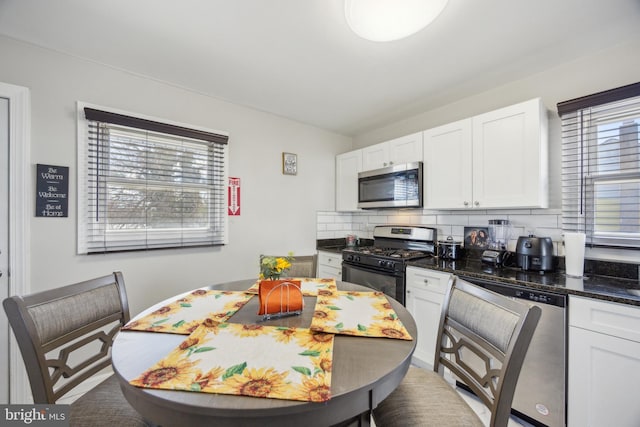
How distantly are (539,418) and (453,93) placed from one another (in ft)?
8.11

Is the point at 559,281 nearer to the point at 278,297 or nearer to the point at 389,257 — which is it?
the point at 389,257

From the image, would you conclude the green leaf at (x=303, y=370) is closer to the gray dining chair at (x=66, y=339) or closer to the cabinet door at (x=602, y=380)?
the gray dining chair at (x=66, y=339)

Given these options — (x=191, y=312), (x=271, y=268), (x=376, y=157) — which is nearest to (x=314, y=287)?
(x=271, y=268)

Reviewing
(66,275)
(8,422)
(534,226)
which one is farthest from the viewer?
(534,226)

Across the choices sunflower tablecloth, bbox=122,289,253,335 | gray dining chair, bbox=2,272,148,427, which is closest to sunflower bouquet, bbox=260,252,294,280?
sunflower tablecloth, bbox=122,289,253,335

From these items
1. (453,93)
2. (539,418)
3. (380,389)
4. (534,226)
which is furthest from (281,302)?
(453,93)

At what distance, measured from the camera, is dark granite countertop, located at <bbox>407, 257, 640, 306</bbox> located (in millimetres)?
1362

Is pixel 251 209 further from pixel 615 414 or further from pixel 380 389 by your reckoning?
pixel 615 414

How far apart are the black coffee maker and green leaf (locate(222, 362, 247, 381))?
2.05m

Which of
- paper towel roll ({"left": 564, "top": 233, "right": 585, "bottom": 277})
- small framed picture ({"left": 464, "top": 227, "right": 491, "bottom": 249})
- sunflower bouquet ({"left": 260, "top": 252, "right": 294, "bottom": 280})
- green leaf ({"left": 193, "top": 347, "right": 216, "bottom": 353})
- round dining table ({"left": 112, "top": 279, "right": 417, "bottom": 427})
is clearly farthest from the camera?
small framed picture ({"left": 464, "top": 227, "right": 491, "bottom": 249})

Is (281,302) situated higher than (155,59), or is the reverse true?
(155,59)

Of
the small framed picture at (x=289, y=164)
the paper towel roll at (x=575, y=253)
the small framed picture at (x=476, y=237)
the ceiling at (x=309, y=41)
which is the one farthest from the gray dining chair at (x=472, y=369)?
the small framed picture at (x=289, y=164)

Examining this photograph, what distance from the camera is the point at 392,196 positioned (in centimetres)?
283

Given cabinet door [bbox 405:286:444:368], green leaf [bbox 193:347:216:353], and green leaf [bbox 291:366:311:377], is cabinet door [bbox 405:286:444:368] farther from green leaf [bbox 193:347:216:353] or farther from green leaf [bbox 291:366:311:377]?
green leaf [bbox 193:347:216:353]
